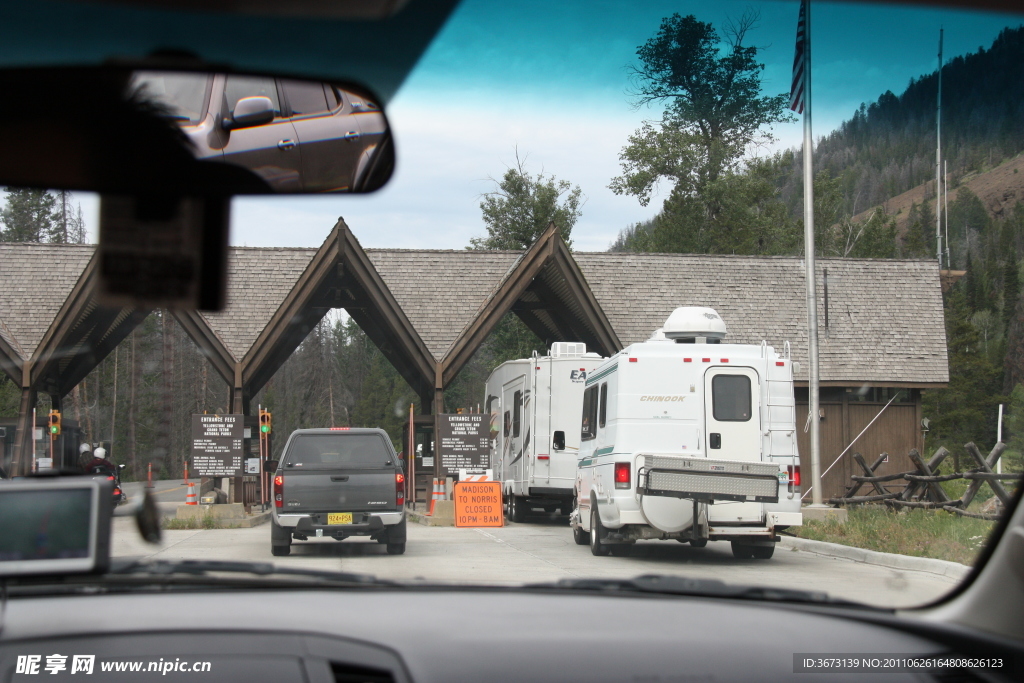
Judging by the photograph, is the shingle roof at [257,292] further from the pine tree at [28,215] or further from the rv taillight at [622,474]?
the rv taillight at [622,474]

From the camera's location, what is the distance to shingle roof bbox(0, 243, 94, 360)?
442cm

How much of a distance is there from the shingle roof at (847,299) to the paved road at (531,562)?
1575 mm

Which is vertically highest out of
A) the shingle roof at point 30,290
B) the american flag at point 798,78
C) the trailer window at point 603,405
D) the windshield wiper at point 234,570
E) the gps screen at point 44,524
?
the american flag at point 798,78

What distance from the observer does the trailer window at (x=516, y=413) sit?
2020 cm

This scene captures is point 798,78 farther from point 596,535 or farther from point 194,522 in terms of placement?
point 194,522

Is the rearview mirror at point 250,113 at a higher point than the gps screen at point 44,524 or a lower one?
higher

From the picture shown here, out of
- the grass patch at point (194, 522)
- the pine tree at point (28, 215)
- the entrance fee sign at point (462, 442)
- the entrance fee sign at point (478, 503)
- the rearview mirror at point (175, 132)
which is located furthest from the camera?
the entrance fee sign at point (462, 442)

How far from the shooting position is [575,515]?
36.0 feet

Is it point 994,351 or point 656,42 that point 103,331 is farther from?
point 994,351

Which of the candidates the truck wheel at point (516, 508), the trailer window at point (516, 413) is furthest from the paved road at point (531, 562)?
the trailer window at point (516, 413)

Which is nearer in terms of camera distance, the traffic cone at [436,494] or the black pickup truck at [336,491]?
the black pickup truck at [336,491]

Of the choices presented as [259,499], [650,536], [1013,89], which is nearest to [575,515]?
[650,536]

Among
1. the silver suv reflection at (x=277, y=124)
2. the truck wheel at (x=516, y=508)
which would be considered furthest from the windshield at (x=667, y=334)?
the truck wheel at (x=516, y=508)

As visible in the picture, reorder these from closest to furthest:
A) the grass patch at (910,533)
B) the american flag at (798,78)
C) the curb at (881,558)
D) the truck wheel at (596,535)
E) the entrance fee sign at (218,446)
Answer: the curb at (881,558), the grass patch at (910,533), the entrance fee sign at (218,446), the american flag at (798,78), the truck wheel at (596,535)
